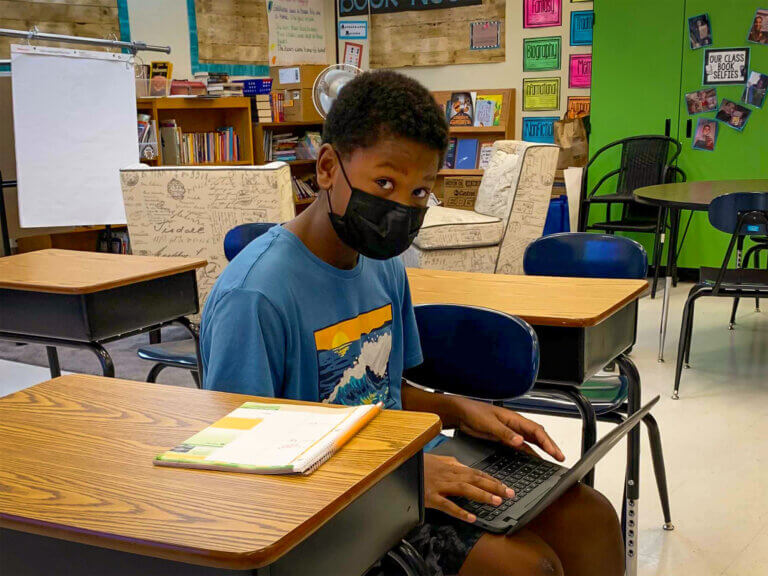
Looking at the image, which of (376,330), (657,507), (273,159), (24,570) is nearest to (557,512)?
(376,330)

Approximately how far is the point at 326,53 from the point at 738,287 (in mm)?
5285

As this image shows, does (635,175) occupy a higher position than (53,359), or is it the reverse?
(635,175)

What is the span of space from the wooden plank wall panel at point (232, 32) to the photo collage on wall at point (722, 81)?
3.48 m

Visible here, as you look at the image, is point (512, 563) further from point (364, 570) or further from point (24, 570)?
point (24, 570)

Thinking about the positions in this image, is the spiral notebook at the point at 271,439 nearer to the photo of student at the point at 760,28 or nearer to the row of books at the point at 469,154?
the photo of student at the point at 760,28

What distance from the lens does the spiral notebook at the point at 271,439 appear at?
0.93m

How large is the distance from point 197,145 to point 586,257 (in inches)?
166

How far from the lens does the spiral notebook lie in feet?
3.04

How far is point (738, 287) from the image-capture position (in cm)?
339

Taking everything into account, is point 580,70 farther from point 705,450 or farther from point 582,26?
point 705,450

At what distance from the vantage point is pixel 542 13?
6.61m

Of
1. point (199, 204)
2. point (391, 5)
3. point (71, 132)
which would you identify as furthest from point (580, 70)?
point (71, 132)

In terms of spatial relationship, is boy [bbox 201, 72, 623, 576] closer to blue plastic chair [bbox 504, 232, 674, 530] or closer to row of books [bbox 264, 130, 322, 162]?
blue plastic chair [bbox 504, 232, 674, 530]

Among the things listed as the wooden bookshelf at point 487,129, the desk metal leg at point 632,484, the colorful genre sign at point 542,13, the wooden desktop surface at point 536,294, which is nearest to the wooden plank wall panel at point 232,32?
the wooden bookshelf at point 487,129
